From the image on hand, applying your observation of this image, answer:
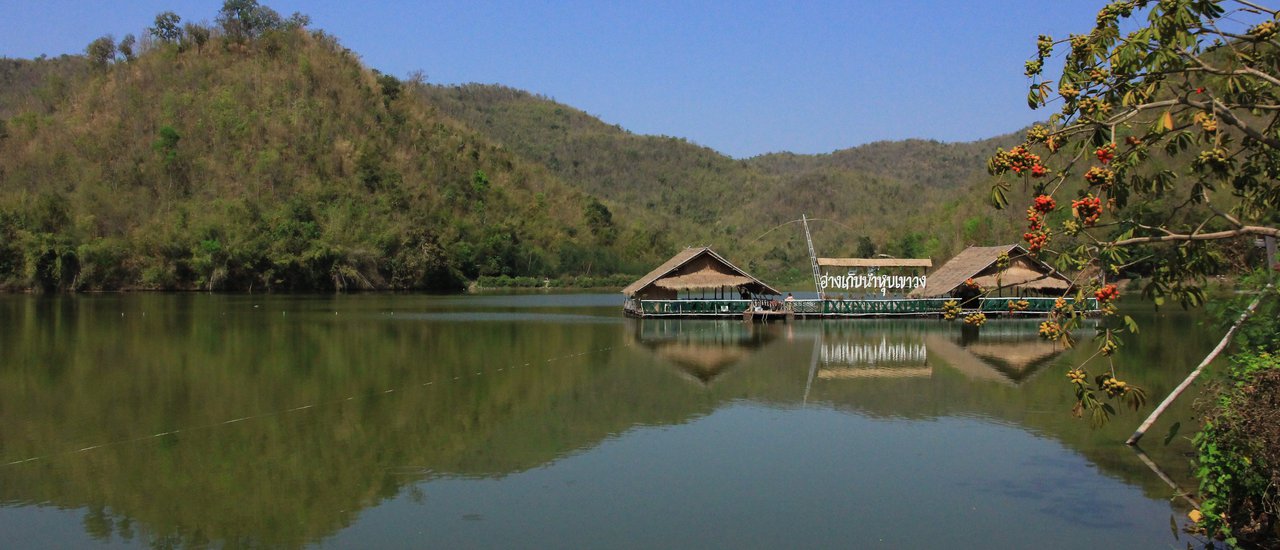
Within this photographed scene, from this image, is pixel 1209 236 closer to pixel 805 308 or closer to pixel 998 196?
pixel 998 196

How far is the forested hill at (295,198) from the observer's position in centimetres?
5953

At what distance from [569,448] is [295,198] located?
2189 inches

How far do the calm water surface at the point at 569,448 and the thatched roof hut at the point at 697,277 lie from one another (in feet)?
35.2

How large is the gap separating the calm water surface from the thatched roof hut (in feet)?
35.2

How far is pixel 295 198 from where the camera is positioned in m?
64.1

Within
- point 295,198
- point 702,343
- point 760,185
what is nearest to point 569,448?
point 702,343

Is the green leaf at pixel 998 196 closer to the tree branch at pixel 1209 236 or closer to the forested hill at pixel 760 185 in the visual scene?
the tree branch at pixel 1209 236

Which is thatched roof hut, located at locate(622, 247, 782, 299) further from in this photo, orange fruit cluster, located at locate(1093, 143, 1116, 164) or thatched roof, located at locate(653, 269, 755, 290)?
orange fruit cluster, located at locate(1093, 143, 1116, 164)

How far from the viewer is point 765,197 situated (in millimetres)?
106062

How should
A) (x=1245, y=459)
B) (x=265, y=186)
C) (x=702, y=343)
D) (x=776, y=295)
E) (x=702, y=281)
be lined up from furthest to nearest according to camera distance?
1. (x=265, y=186)
2. (x=776, y=295)
3. (x=702, y=281)
4. (x=702, y=343)
5. (x=1245, y=459)

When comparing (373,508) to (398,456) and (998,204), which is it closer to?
(398,456)

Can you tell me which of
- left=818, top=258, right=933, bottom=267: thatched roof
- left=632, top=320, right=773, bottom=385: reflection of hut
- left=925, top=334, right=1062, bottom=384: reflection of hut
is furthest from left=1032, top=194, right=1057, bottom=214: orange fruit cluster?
left=818, top=258, right=933, bottom=267: thatched roof

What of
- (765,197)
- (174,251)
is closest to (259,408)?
(174,251)

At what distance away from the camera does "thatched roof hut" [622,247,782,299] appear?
116 ft
